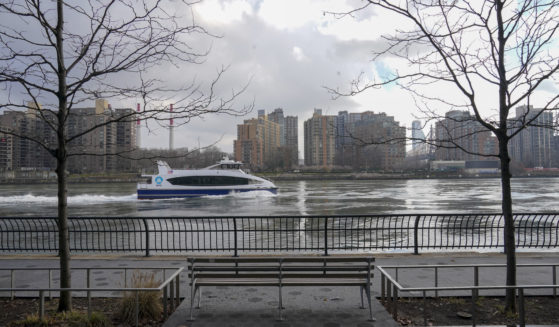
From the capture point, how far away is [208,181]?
4338 centimetres

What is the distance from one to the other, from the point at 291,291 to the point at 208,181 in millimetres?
38107

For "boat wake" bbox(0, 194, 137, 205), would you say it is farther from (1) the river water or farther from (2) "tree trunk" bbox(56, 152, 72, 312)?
(2) "tree trunk" bbox(56, 152, 72, 312)

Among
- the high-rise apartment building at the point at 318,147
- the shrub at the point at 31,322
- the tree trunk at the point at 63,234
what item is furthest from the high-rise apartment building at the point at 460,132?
the high-rise apartment building at the point at 318,147

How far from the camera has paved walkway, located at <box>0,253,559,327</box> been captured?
4.94 metres

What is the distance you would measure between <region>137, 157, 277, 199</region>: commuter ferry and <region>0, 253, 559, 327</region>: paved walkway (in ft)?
109

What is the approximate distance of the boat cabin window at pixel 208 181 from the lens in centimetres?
4231

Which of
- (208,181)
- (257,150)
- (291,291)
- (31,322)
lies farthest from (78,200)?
(257,150)

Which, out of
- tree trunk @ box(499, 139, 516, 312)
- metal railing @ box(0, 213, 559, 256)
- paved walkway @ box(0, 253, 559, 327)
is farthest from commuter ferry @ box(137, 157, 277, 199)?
tree trunk @ box(499, 139, 516, 312)

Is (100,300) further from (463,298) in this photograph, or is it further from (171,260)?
(463,298)

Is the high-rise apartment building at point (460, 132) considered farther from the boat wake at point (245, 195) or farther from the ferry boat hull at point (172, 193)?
the ferry boat hull at point (172, 193)

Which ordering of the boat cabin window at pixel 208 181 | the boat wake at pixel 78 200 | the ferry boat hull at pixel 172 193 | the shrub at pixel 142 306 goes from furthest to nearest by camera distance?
the boat cabin window at pixel 208 181, the ferry boat hull at pixel 172 193, the boat wake at pixel 78 200, the shrub at pixel 142 306

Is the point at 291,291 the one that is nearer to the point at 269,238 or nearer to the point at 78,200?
the point at 269,238

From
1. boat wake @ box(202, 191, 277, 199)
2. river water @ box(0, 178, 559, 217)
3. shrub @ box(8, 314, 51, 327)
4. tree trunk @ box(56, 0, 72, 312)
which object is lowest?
river water @ box(0, 178, 559, 217)

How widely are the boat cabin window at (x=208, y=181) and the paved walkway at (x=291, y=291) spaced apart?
3343 cm
